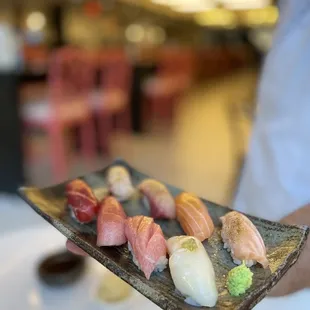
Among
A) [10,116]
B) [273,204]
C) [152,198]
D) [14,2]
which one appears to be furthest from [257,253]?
[14,2]

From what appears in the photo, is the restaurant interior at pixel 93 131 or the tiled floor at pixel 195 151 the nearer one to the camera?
the restaurant interior at pixel 93 131

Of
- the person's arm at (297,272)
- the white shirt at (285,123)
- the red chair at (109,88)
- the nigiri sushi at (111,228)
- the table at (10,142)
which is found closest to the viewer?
the nigiri sushi at (111,228)

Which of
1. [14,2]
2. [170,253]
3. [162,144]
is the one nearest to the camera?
[170,253]

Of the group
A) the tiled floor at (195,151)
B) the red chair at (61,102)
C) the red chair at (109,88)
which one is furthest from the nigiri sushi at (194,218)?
the red chair at (109,88)

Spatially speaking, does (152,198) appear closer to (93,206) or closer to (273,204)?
(93,206)

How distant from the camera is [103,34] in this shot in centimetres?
966

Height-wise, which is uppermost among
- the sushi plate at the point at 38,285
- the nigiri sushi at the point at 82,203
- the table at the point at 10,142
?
the nigiri sushi at the point at 82,203

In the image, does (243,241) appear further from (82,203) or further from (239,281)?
(82,203)

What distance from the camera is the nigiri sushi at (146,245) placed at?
517mm

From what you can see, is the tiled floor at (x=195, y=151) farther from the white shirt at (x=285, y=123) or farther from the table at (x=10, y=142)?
the white shirt at (x=285, y=123)

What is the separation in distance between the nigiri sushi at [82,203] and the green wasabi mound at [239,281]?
0.24 m

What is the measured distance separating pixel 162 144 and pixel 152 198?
149 inches

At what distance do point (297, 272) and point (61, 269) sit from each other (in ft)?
1.30

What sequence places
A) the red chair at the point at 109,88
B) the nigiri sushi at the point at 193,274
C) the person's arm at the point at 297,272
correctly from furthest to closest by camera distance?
the red chair at the point at 109,88 < the person's arm at the point at 297,272 < the nigiri sushi at the point at 193,274
